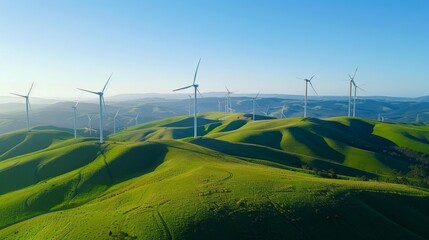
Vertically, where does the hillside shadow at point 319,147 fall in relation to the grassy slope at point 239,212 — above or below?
below

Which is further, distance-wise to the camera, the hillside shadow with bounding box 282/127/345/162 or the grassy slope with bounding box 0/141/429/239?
the hillside shadow with bounding box 282/127/345/162

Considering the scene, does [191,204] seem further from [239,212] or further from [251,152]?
[251,152]

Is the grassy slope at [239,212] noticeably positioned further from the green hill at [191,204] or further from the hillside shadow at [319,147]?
the hillside shadow at [319,147]

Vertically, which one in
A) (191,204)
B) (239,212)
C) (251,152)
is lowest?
(251,152)

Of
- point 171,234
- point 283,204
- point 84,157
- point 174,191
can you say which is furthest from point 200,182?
point 84,157

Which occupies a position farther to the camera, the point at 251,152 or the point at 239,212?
the point at 251,152

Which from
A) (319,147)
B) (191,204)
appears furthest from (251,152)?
(191,204)

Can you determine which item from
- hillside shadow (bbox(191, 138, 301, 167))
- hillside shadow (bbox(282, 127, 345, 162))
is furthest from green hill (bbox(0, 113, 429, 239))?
hillside shadow (bbox(282, 127, 345, 162))

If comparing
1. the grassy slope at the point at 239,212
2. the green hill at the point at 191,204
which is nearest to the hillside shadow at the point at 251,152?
the green hill at the point at 191,204

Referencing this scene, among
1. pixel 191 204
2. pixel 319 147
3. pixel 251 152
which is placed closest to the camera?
pixel 191 204

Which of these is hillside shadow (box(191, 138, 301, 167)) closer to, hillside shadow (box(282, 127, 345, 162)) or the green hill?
the green hill

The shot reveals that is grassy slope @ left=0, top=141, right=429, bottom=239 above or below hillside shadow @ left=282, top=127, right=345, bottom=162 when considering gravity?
above
